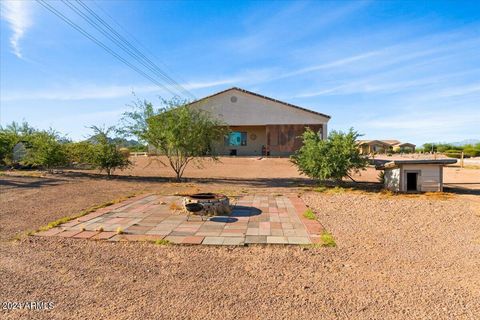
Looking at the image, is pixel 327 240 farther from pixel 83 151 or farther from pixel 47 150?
pixel 47 150

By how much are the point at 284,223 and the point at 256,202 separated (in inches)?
96.9

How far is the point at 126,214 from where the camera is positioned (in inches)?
277

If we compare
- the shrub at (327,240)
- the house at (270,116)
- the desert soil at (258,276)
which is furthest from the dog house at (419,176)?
the house at (270,116)

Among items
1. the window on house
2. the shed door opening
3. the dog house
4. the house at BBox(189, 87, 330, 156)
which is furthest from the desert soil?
the window on house

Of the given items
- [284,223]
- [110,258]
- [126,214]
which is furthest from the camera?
[126,214]

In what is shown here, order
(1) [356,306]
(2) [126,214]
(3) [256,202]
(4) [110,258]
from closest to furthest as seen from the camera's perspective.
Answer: (1) [356,306] → (4) [110,258] → (2) [126,214] → (3) [256,202]

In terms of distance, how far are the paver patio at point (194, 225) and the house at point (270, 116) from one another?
784 inches

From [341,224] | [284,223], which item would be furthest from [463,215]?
[284,223]

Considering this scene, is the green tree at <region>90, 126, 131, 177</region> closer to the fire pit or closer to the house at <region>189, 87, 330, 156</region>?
the fire pit

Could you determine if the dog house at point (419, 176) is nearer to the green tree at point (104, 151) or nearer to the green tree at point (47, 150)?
the green tree at point (104, 151)

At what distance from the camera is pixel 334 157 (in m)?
11.2

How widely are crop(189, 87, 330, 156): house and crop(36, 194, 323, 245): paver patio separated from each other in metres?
19.9

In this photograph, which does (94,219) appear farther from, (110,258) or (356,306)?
(356,306)

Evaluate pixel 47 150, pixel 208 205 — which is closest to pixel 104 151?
pixel 47 150
